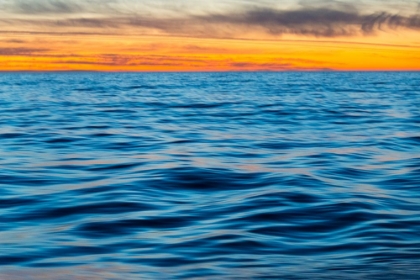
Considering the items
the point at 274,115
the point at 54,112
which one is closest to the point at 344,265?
the point at 274,115

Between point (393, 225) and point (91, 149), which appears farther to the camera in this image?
point (91, 149)

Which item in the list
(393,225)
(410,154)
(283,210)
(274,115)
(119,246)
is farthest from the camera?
(274,115)

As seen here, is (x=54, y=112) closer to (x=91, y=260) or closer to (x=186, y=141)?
(x=186, y=141)

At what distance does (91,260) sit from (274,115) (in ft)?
71.5

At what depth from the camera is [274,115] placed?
27781mm

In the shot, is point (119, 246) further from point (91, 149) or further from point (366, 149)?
point (366, 149)

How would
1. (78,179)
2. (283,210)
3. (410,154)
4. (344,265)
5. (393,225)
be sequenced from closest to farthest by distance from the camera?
1. (344,265)
2. (393,225)
3. (283,210)
4. (78,179)
5. (410,154)

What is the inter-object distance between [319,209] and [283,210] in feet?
1.54

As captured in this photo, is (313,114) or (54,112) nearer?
(313,114)

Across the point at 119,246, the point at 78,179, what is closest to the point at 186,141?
the point at 78,179

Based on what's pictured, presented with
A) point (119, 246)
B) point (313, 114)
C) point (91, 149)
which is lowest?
point (313, 114)

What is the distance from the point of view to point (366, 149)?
15.9 m

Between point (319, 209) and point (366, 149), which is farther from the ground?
point (319, 209)

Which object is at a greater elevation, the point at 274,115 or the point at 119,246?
the point at 119,246
